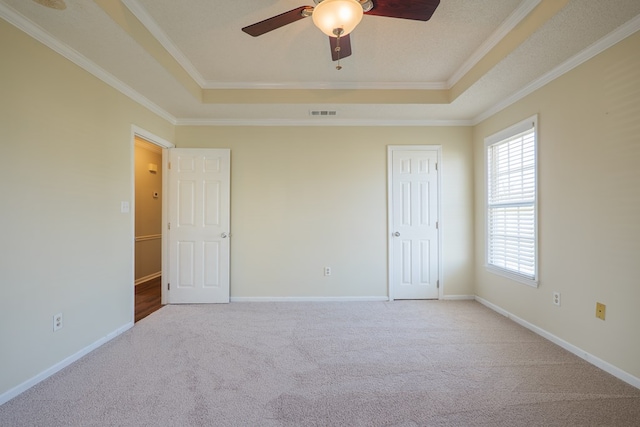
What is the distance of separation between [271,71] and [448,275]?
3463 millimetres

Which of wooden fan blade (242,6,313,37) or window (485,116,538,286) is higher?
wooden fan blade (242,6,313,37)

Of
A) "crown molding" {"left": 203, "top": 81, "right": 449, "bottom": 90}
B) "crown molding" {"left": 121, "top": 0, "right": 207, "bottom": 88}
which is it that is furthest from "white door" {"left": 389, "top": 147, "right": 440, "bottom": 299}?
"crown molding" {"left": 121, "top": 0, "right": 207, "bottom": 88}

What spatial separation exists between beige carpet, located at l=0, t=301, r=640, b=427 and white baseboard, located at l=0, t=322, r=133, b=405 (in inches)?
2.0

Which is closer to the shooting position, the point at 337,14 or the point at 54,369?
the point at 337,14

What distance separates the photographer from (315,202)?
3.89m

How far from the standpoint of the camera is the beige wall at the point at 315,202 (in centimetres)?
387

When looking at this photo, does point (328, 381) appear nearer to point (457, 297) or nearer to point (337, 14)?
point (337, 14)

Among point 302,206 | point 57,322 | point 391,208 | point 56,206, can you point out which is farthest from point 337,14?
point 57,322

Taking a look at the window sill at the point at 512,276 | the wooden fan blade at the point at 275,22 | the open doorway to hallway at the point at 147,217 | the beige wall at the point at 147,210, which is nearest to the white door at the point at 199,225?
the open doorway to hallway at the point at 147,217

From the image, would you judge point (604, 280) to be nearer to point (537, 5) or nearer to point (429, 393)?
point (429, 393)

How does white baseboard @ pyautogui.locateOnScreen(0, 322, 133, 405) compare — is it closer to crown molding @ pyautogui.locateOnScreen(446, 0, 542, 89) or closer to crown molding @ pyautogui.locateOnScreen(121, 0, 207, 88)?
crown molding @ pyautogui.locateOnScreen(121, 0, 207, 88)

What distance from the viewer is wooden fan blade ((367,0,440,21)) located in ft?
5.06

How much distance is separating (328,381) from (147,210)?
4499 millimetres

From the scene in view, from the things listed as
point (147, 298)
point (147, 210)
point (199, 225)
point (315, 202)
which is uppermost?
point (315, 202)
